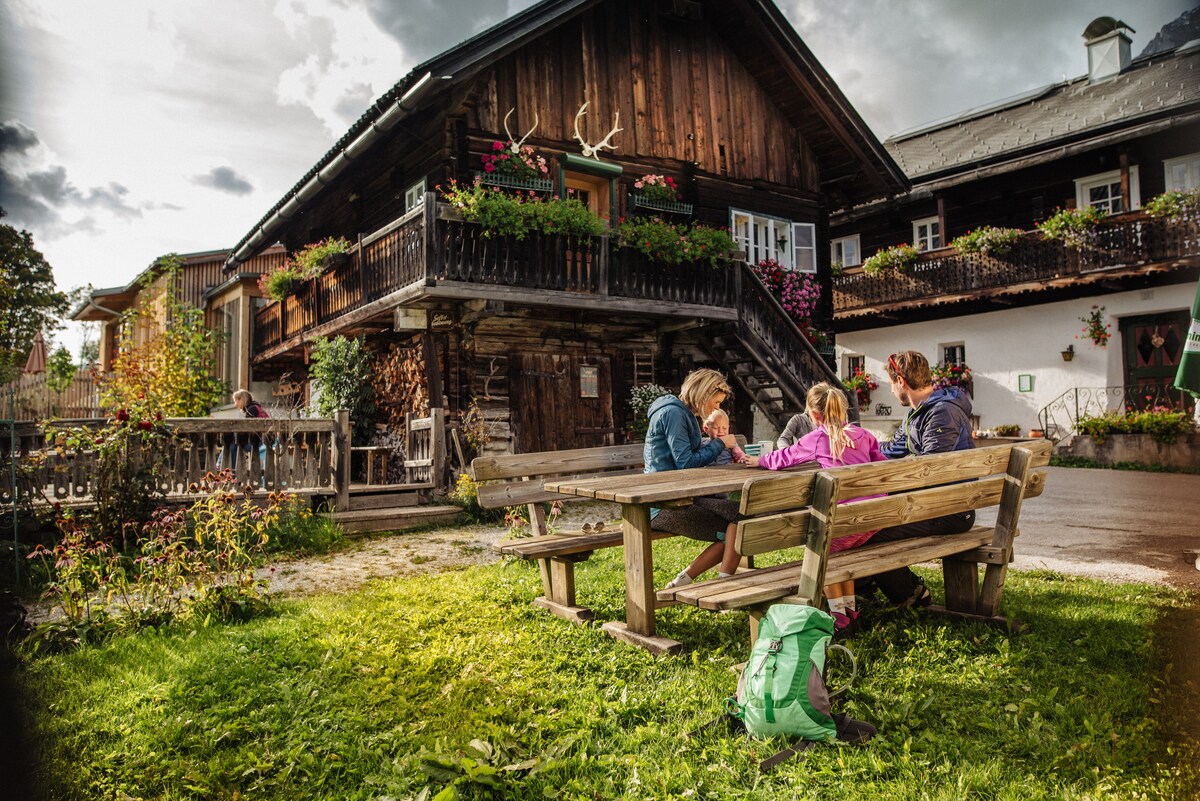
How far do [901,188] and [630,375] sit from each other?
261 inches

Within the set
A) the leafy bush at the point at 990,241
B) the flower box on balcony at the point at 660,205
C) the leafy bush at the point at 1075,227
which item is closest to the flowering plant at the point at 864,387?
the leafy bush at the point at 990,241

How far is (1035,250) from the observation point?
15031 millimetres

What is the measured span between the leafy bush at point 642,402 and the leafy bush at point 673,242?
6.98 ft

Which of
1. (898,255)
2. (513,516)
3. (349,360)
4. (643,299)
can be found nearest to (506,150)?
(643,299)

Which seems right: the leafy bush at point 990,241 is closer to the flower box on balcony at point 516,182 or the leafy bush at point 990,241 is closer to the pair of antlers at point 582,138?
the pair of antlers at point 582,138

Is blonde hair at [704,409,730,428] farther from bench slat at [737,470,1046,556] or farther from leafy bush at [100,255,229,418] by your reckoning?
leafy bush at [100,255,229,418]

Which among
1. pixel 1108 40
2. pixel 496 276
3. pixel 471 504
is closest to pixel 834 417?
pixel 1108 40

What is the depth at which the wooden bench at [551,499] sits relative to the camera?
433 centimetres

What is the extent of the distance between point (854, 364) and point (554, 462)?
15.4m

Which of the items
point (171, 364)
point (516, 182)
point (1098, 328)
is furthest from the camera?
point (1098, 328)

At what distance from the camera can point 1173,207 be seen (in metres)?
12.6

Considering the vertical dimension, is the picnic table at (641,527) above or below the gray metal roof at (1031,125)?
below

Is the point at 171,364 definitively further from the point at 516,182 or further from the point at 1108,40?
the point at 1108,40

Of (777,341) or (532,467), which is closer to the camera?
(532,467)
